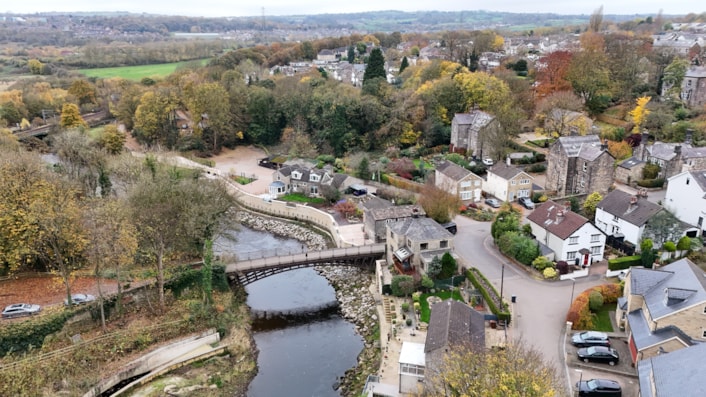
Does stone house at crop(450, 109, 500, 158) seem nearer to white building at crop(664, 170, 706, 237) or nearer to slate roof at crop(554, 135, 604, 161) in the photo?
slate roof at crop(554, 135, 604, 161)

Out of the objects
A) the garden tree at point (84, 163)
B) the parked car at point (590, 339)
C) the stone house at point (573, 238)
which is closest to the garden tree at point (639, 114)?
the stone house at point (573, 238)

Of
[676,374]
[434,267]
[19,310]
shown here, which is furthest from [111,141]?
[676,374]

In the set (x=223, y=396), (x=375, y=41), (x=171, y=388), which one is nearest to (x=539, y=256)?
(x=223, y=396)

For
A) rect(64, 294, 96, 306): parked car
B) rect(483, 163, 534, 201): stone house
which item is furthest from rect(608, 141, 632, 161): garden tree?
rect(64, 294, 96, 306): parked car

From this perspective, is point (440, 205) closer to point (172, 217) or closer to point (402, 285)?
Answer: point (402, 285)

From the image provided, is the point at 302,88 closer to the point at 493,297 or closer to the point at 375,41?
the point at 493,297

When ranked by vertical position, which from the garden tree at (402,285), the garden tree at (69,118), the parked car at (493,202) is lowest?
the garden tree at (402,285)

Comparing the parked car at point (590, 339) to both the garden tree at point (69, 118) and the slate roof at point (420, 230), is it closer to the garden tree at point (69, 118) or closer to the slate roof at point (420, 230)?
the slate roof at point (420, 230)
